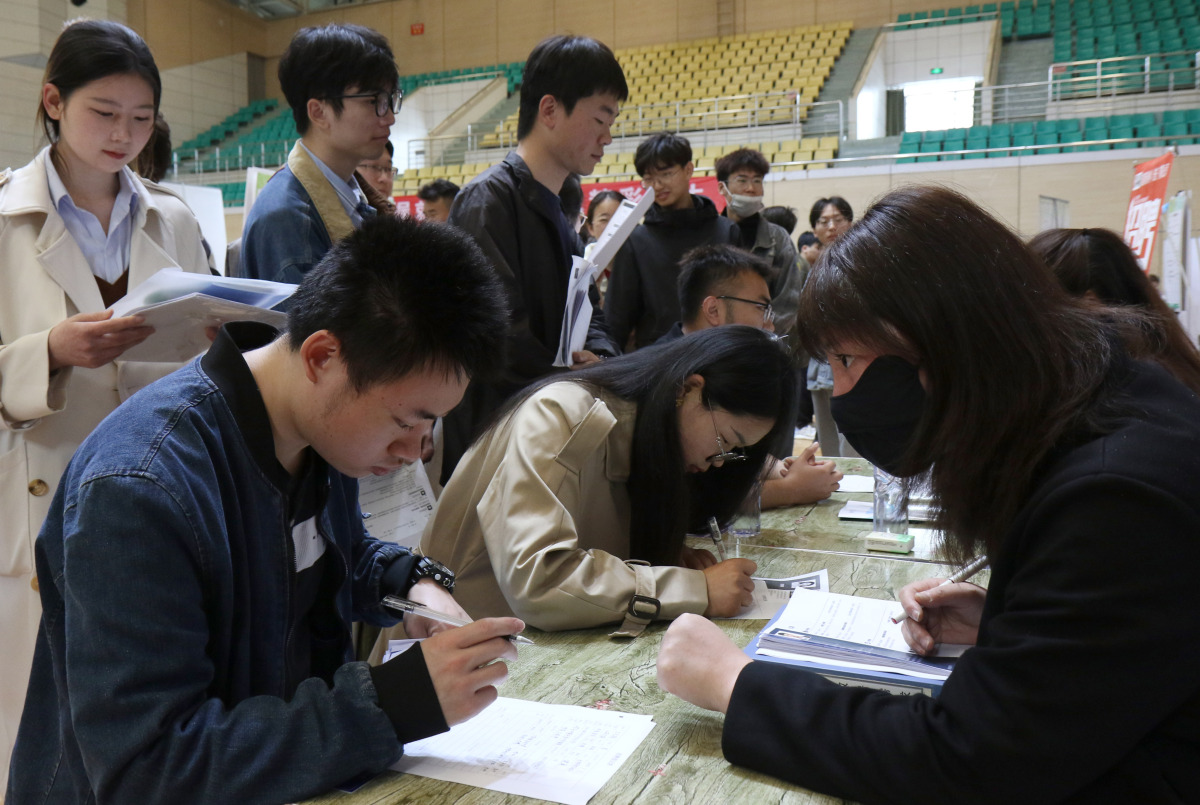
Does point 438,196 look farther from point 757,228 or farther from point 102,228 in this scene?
point 102,228

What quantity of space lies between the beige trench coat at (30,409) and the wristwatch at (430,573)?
696 mm

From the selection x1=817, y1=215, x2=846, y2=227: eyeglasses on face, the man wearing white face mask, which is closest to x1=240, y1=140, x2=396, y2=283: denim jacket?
the man wearing white face mask

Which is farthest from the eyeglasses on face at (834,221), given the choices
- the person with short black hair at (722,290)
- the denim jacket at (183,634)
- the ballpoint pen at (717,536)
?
the denim jacket at (183,634)

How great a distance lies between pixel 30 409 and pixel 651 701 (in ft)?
3.58

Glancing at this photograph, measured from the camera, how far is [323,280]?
36.8 inches

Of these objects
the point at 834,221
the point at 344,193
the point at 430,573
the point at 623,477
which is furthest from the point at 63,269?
the point at 834,221

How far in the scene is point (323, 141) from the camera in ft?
6.22

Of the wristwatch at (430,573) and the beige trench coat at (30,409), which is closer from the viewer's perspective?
the wristwatch at (430,573)

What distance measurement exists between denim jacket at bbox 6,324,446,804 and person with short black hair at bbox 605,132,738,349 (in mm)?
2348

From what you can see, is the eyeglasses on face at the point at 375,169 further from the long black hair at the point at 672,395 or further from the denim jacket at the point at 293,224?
the long black hair at the point at 672,395

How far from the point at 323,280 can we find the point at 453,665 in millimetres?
404

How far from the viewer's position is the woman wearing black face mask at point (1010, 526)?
0.71 meters

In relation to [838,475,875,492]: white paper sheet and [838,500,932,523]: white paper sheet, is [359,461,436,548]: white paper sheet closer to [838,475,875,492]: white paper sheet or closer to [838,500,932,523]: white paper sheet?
[838,500,932,523]: white paper sheet

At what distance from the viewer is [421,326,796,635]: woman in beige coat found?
1.34m
